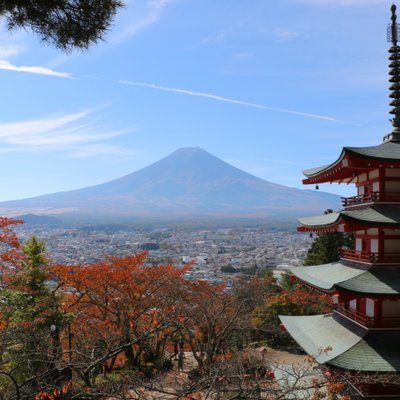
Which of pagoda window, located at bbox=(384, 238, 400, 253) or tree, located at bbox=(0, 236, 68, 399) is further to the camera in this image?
tree, located at bbox=(0, 236, 68, 399)

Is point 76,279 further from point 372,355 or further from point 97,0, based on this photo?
point 97,0

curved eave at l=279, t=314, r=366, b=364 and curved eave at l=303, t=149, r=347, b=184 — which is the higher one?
curved eave at l=303, t=149, r=347, b=184

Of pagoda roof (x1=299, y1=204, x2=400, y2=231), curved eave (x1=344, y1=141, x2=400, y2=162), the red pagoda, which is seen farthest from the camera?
curved eave (x1=344, y1=141, x2=400, y2=162)

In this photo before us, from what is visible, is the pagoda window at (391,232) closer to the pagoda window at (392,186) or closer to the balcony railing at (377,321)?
the pagoda window at (392,186)

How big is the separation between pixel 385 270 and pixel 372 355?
1922 millimetres

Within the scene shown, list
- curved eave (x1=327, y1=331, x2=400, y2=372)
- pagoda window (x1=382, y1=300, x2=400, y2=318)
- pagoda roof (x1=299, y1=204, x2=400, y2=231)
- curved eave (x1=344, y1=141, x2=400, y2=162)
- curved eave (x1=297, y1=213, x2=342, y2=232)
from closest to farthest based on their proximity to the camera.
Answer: curved eave (x1=327, y1=331, x2=400, y2=372), pagoda roof (x1=299, y1=204, x2=400, y2=231), curved eave (x1=344, y1=141, x2=400, y2=162), pagoda window (x1=382, y1=300, x2=400, y2=318), curved eave (x1=297, y1=213, x2=342, y2=232)

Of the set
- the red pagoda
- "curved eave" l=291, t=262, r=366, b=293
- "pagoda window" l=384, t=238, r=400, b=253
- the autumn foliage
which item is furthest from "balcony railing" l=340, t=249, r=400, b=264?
the autumn foliage

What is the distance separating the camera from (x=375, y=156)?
9.11 meters

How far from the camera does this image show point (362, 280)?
9.16m

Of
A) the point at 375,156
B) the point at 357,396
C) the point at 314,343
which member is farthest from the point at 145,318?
the point at 375,156

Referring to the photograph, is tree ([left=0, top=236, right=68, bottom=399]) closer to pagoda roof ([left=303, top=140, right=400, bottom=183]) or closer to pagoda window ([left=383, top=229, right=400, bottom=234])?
pagoda roof ([left=303, top=140, right=400, bottom=183])

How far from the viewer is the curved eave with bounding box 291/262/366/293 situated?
9852 mm

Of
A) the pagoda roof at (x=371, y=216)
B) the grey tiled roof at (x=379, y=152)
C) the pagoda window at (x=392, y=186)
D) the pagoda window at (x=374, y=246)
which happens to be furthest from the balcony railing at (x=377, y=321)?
the grey tiled roof at (x=379, y=152)

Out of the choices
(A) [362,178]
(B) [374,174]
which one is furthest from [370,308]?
(A) [362,178]
